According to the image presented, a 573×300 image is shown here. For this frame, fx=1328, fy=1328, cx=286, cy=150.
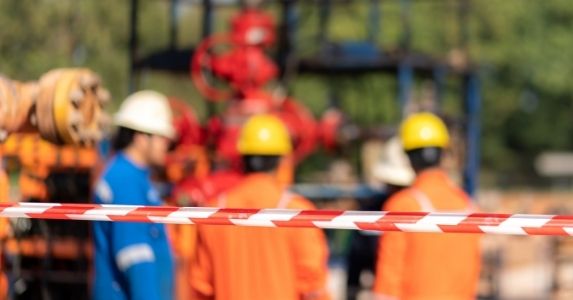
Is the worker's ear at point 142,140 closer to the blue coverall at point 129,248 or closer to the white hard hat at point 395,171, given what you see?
the blue coverall at point 129,248

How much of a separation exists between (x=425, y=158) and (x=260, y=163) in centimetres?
87

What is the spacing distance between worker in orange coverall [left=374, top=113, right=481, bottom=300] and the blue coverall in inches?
43.9

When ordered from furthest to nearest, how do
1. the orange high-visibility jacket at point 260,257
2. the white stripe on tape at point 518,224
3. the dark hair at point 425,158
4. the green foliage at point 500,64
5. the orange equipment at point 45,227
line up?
the green foliage at point 500,64, the orange equipment at point 45,227, the dark hair at point 425,158, the orange high-visibility jacket at point 260,257, the white stripe on tape at point 518,224

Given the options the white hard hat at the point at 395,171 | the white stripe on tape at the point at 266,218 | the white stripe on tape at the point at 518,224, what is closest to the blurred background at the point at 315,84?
the white hard hat at the point at 395,171

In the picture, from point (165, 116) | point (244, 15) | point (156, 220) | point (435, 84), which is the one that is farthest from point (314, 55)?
point (156, 220)

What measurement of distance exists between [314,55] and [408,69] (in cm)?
126

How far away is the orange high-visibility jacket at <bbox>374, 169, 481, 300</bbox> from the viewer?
6.56m

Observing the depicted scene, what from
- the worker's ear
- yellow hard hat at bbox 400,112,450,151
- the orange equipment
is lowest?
the orange equipment

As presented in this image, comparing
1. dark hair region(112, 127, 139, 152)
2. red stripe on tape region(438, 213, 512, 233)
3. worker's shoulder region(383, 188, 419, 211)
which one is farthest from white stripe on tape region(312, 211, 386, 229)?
dark hair region(112, 127, 139, 152)

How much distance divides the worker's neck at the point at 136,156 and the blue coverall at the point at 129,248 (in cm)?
3

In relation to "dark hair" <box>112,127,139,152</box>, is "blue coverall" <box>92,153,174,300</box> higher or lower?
lower

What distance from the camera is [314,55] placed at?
17.1m

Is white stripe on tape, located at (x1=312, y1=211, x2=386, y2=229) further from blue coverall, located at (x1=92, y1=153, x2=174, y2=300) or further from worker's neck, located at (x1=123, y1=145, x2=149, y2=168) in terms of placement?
worker's neck, located at (x1=123, y1=145, x2=149, y2=168)

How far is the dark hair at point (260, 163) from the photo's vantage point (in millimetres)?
6711
